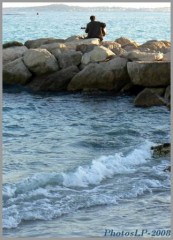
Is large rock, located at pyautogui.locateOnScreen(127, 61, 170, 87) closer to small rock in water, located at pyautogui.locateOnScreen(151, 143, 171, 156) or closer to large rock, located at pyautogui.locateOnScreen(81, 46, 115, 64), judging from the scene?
large rock, located at pyautogui.locateOnScreen(81, 46, 115, 64)

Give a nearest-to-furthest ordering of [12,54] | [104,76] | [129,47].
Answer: [104,76]
[12,54]
[129,47]

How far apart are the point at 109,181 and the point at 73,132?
4776 millimetres

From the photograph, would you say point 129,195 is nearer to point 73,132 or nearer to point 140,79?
point 73,132

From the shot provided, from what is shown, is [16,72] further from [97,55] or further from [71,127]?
[71,127]

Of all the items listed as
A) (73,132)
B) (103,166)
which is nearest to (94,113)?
(73,132)

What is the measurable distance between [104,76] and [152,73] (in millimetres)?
1649

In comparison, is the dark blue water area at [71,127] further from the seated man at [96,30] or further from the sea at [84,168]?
the seated man at [96,30]

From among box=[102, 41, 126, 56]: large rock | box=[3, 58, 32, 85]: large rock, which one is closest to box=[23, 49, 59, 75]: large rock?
box=[3, 58, 32, 85]: large rock

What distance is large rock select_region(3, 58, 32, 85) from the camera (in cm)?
2305

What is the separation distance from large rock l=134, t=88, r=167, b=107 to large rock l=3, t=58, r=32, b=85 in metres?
4.49

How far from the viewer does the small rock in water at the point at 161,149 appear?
47.8 feet

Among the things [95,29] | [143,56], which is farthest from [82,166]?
[95,29]

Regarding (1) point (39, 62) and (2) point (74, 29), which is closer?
(1) point (39, 62)

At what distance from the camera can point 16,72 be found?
2311 centimetres
